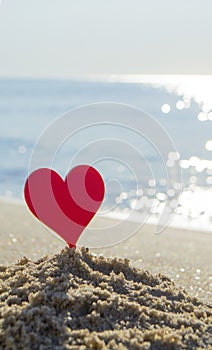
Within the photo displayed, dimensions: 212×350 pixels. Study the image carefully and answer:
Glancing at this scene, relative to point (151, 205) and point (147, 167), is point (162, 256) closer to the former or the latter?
point (151, 205)

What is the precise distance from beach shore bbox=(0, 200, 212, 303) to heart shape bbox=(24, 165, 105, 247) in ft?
3.71

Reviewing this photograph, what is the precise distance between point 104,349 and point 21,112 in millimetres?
19881

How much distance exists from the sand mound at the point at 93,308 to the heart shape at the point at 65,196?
14 centimetres

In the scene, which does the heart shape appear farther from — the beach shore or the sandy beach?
the beach shore

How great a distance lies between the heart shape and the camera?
2.21 metres

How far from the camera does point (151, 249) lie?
4262 mm

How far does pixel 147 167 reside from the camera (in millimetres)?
10773

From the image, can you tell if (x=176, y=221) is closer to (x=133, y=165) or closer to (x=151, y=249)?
(x=151, y=249)

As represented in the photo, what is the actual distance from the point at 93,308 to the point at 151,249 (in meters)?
2.38

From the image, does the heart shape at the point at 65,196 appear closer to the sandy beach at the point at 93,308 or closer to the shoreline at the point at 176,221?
the sandy beach at the point at 93,308

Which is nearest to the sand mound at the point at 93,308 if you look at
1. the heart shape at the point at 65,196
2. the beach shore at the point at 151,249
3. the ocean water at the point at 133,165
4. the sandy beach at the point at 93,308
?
the sandy beach at the point at 93,308

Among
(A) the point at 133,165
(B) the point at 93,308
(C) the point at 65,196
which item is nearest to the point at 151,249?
(C) the point at 65,196

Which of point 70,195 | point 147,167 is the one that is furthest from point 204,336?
point 147,167

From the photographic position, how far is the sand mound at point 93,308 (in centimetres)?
178
